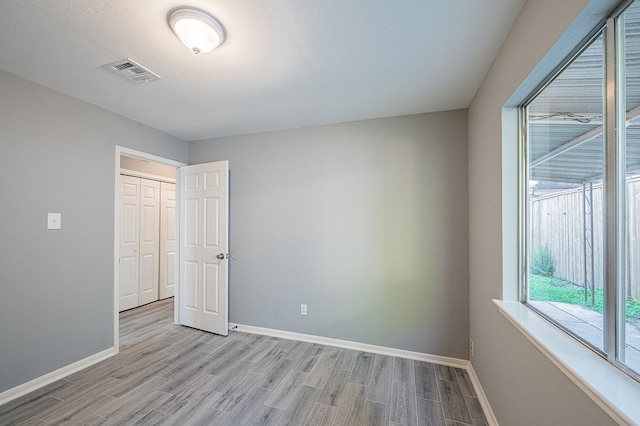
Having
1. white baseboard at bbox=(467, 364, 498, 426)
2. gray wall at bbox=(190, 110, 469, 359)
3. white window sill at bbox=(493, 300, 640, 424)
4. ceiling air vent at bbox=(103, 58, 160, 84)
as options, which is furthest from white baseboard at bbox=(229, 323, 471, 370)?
ceiling air vent at bbox=(103, 58, 160, 84)

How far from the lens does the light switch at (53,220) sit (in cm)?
215

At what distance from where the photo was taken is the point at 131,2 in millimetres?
1275

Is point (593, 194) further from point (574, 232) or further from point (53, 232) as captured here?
point (53, 232)

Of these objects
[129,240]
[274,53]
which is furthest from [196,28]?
[129,240]

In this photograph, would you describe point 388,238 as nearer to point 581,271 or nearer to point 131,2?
point 581,271

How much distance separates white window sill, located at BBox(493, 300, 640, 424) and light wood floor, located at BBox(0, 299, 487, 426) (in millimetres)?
1012

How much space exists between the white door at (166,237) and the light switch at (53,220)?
218 cm

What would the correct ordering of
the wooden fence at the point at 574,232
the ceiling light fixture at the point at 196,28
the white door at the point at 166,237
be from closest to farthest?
1. the wooden fence at the point at 574,232
2. the ceiling light fixture at the point at 196,28
3. the white door at the point at 166,237

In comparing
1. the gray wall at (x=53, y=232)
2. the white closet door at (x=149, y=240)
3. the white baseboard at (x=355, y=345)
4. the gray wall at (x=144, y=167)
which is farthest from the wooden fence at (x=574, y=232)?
the white closet door at (x=149, y=240)

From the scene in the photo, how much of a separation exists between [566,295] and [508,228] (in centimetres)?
48

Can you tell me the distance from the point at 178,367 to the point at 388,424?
6.20ft

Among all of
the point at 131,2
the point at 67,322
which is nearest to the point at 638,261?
the point at 131,2

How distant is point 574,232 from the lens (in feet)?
3.67

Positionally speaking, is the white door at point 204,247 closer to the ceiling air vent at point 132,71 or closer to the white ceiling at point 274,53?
the white ceiling at point 274,53
